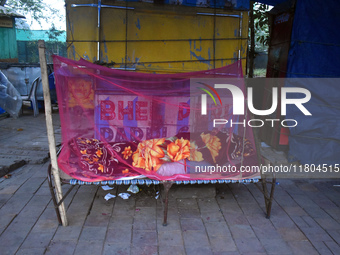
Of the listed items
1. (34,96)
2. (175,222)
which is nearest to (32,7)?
(34,96)


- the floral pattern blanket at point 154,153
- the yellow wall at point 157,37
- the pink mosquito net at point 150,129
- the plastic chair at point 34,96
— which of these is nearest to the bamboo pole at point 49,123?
the pink mosquito net at point 150,129

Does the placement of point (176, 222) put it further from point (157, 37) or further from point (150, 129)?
point (157, 37)

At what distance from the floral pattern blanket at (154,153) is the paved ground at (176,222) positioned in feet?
1.81

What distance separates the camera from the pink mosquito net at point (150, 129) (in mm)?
3172

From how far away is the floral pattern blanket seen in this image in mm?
3257

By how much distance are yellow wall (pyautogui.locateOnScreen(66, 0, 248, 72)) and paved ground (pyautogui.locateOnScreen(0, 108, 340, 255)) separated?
80.7 inches

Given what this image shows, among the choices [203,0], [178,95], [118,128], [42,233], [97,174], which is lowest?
[42,233]

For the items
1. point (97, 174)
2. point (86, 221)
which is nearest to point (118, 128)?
point (97, 174)

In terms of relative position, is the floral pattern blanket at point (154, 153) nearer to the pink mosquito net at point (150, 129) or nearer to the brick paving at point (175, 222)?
the pink mosquito net at point (150, 129)

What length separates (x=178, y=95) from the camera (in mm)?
3691

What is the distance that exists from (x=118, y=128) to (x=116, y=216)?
1.06 meters

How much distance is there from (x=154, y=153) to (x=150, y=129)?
48 centimetres

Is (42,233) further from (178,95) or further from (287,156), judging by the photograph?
(287,156)

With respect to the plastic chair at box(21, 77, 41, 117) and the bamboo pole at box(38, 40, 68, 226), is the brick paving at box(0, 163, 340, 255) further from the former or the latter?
the plastic chair at box(21, 77, 41, 117)
